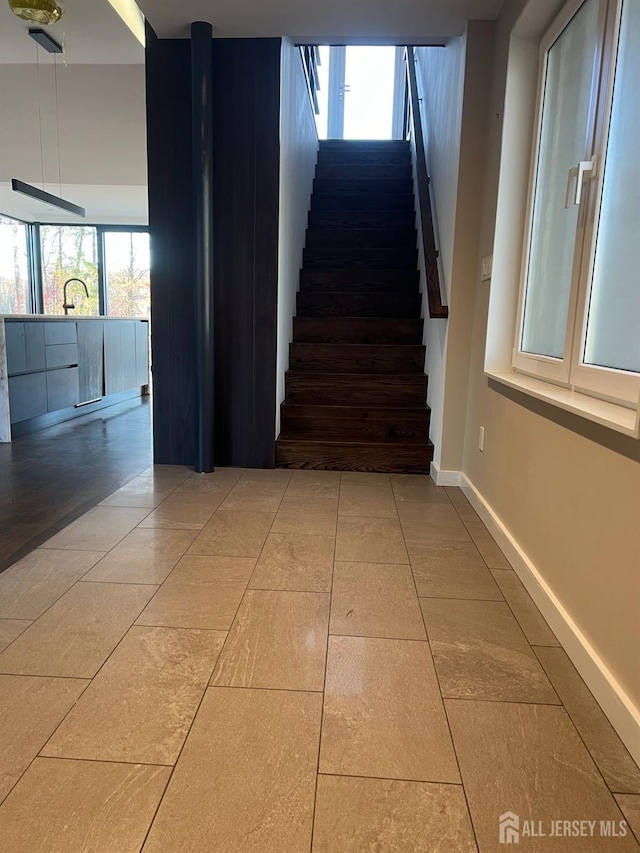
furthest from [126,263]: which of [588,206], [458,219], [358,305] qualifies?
[588,206]

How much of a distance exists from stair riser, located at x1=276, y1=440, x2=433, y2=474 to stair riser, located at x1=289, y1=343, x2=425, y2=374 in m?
0.70

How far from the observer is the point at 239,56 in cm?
313

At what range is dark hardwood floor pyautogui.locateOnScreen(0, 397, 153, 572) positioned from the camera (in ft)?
8.11

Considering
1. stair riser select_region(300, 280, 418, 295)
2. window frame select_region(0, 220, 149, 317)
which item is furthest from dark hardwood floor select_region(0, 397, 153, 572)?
window frame select_region(0, 220, 149, 317)

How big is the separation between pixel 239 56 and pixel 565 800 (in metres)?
3.58

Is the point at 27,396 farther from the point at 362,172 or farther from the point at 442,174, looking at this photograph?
the point at 362,172

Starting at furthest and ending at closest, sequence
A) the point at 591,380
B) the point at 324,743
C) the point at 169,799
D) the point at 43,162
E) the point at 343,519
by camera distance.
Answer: the point at 43,162, the point at 343,519, the point at 591,380, the point at 324,743, the point at 169,799

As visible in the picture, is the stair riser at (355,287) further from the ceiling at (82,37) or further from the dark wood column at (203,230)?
the ceiling at (82,37)

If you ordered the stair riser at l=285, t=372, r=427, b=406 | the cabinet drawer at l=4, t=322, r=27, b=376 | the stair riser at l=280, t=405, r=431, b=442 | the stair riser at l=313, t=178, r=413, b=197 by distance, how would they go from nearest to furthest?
the stair riser at l=280, t=405, r=431, b=442, the stair riser at l=285, t=372, r=427, b=406, the cabinet drawer at l=4, t=322, r=27, b=376, the stair riser at l=313, t=178, r=413, b=197

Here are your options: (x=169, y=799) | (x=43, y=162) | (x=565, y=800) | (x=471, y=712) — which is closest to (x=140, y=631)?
(x=169, y=799)

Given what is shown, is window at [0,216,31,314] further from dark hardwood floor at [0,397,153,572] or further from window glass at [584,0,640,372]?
window glass at [584,0,640,372]

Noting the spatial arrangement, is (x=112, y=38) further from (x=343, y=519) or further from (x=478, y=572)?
(x=478, y=572)

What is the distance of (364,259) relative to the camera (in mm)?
4566

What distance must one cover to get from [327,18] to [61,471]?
2853mm
